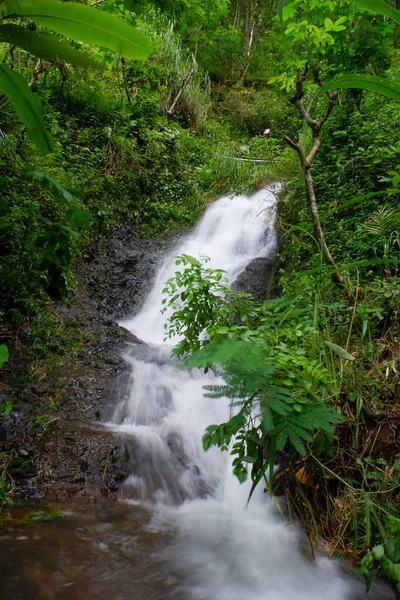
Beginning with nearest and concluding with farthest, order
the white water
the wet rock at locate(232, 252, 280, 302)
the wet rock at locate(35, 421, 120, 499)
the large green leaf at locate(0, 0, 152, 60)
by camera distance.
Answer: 1. the white water
2. the large green leaf at locate(0, 0, 152, 60)
3. the wet rock at locate(35, 421, 120, 499)
4. the wet rock at locate(232, 252, 280, 302)

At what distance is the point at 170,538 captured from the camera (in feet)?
7.63

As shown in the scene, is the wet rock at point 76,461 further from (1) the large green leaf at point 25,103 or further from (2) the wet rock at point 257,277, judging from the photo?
(2) the wet rock at point 257,277

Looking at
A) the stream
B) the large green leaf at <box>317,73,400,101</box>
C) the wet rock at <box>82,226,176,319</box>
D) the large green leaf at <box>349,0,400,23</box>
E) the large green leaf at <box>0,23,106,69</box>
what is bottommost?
the stream

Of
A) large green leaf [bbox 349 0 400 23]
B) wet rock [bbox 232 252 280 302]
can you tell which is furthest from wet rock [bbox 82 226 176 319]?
large green leaf [bbox 349 0 400 23]

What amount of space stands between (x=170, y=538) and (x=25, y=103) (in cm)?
272

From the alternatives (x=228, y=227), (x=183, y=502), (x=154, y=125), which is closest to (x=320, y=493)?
(x=183, y=502)

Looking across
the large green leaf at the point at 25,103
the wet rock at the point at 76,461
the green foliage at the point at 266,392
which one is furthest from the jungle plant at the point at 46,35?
the wet rock at the point at 76,461

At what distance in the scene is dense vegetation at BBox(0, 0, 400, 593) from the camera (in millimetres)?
1844

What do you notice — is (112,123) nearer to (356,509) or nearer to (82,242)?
(82,242)

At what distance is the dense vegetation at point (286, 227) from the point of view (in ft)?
6.05

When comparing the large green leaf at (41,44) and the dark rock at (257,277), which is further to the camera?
the dark rock at (257,277)

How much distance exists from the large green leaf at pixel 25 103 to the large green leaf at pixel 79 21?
0.34m

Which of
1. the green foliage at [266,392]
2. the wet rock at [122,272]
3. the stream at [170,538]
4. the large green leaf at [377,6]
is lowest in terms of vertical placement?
the stream at [170,538]

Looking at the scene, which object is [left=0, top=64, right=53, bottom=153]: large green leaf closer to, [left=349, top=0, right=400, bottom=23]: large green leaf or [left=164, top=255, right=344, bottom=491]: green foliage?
[left=164, top=255, right=344, bottom=491]: green foliage
